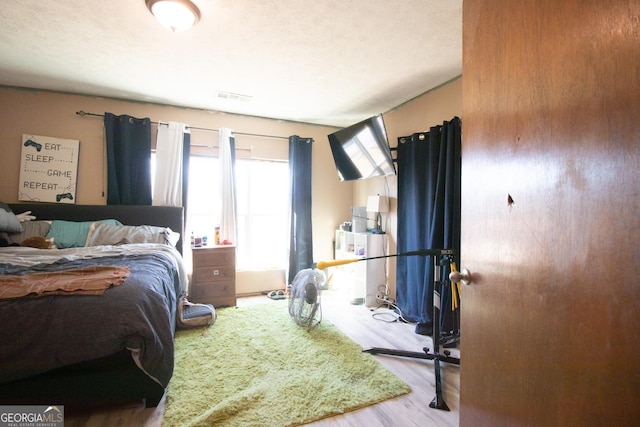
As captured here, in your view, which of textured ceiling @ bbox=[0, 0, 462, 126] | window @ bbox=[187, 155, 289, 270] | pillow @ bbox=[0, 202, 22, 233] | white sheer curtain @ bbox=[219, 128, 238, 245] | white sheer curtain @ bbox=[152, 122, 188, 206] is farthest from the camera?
window @ bbox=[187, 155, 289, 270]

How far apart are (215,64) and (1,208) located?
8.03 ft

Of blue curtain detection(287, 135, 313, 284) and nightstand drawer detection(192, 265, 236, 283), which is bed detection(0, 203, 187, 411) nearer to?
nightstand drawer detection(192, 265, 236, 283)

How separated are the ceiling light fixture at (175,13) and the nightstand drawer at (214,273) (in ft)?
8.06

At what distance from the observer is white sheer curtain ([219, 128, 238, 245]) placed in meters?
3.72

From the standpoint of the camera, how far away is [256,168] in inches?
163

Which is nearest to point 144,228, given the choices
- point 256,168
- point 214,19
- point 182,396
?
point 256,168

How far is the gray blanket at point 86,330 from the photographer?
1.44m

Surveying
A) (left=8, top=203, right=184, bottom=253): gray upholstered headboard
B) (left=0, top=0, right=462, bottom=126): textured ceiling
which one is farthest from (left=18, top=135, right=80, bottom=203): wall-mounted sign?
(left=0, top=0, right=462, bottom=126): textured ceiling

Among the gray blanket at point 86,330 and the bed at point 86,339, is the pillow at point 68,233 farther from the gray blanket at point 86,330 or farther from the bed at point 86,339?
the gray blanket at point 86,330

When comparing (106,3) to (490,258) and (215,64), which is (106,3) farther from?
(490,258)

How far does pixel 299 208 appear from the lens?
13.5 feet

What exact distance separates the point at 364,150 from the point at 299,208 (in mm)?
1320

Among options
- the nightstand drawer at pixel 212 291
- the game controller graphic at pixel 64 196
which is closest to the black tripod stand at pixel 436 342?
the nightstand drawer at pixel 212 291

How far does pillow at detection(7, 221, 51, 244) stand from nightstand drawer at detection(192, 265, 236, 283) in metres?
1.48
